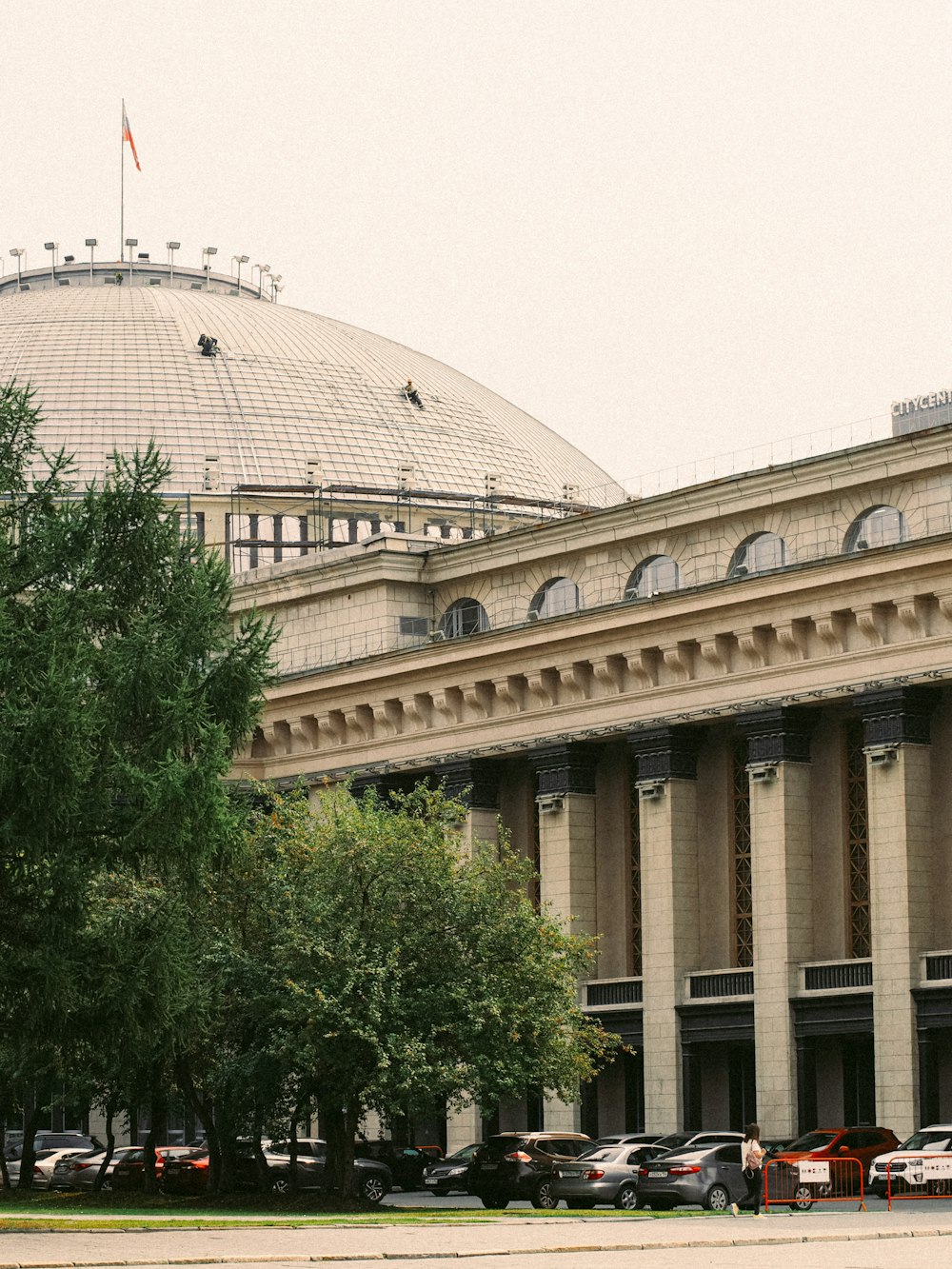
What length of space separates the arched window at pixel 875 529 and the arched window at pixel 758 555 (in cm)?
224

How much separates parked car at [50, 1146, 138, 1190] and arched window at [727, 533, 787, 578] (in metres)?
19.8

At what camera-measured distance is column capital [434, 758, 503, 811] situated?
2677 inches

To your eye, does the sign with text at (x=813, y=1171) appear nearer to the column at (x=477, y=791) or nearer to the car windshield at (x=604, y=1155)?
the car windshield at (x=604, y=1155)

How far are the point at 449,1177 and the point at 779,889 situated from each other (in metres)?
9.85

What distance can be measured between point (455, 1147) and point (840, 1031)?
13.3 metres

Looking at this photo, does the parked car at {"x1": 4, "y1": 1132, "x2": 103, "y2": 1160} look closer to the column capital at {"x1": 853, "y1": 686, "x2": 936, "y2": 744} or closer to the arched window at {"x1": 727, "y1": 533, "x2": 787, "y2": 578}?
the arched window at {"x1": 727, "y1": 533, "x2": 787, "y2": 578}

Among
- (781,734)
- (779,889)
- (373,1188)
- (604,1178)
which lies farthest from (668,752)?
(604,1178)

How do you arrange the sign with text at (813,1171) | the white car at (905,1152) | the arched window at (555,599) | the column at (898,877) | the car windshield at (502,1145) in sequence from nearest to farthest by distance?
the sign with text at (813,1171) < the white car at (905,1152) < the car windshield at (502,1145) < the column at (898,877) < the arched window at (555,599)

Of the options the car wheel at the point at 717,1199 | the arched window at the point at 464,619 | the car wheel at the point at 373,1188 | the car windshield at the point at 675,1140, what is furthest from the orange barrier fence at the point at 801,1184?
the arched window at the point at 464,619

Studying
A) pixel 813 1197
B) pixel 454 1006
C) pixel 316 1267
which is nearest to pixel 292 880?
pixel 454 1006

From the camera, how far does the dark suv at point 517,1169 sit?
49812 millimetres

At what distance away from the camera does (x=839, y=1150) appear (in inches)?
1992

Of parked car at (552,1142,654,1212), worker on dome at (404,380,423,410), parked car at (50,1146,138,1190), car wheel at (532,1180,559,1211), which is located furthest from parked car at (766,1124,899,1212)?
worker on dome at (404,380,423,410)

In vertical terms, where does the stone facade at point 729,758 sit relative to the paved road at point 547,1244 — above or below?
above
